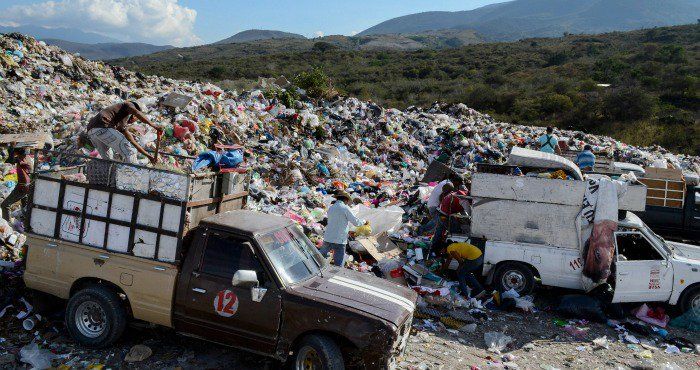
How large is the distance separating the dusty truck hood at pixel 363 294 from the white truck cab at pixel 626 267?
295 cm

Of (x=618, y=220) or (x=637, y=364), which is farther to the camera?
(x=618, y=220)

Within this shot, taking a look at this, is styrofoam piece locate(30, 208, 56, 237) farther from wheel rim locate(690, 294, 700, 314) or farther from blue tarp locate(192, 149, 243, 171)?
wheel rim locate(690, 294, 700, 314)

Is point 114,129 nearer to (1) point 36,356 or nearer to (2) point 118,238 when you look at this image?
(2) point 118,238

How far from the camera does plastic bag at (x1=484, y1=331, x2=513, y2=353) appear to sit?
5895 mm

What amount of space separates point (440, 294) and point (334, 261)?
1536 millimetres

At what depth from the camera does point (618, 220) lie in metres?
7.29

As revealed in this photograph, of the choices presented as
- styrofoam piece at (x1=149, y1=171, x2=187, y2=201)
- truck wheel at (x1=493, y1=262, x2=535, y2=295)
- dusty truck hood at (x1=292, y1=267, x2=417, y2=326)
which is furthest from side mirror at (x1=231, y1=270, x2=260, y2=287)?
truck wheel at (x1=493, y1=262, x2=535, y2=295)

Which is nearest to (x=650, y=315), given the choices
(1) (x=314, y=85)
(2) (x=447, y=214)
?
(2) (x=447, y=214)

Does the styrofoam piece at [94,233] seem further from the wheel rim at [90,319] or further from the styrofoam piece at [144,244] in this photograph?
A: the wheel rim at [90,319]

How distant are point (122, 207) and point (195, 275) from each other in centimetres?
97

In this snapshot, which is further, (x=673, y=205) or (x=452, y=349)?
(x=673, y=205)

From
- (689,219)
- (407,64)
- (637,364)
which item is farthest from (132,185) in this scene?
(407,64)

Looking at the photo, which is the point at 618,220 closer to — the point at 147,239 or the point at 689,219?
the point at 689,219

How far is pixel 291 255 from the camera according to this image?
4828mm
